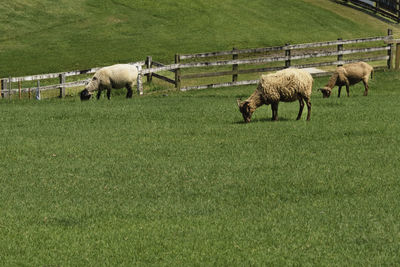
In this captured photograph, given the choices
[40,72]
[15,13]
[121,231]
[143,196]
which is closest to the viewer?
[121,231]

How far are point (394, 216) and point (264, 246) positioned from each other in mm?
2350

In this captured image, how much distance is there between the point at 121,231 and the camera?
382 inches

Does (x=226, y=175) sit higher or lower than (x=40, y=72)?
lower

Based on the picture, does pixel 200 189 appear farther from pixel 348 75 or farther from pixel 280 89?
pixel 348 75

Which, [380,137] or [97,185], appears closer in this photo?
[97,185]

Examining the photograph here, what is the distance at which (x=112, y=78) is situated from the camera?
24391mm

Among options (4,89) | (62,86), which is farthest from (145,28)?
(4,89)

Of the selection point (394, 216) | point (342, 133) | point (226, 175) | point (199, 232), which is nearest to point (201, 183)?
point (226, 175)

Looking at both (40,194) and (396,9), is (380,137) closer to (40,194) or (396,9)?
(40,194)

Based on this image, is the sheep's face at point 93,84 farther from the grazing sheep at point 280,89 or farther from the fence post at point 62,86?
the grazing sheep at point 280,89

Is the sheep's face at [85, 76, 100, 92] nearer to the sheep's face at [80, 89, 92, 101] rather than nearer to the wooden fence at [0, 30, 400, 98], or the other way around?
the sheep's face at [80, 89, 92, 101]

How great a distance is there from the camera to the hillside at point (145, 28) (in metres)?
38.4

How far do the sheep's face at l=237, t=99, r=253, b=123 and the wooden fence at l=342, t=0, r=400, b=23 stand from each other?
1487 inches

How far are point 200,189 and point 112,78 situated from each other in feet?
43.4
